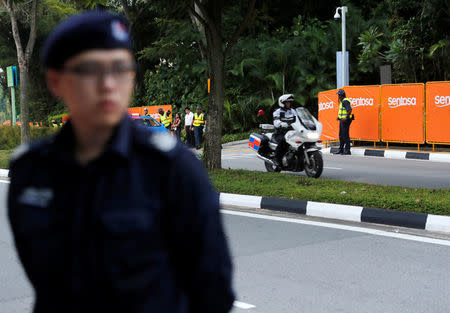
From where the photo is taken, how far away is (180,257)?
163cm

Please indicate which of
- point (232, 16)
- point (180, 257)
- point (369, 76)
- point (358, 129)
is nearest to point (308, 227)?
point (180, 257)

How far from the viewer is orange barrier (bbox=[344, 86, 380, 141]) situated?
Answer: 59.3 ft

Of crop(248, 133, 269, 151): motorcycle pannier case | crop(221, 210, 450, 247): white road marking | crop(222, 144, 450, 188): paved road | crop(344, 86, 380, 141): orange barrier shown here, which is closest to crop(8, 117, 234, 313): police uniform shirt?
crop(221, 210, 450, 247): white road marking

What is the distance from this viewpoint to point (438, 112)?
53.7ft

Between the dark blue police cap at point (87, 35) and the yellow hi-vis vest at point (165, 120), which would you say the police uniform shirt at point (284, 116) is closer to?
the dark blue police cap at point (87, 35)

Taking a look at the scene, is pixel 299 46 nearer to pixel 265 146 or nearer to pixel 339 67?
pixel 339 67

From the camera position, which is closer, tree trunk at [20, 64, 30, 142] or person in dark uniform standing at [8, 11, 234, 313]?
person in dark uniform standing at [8, 11, 234, 313]

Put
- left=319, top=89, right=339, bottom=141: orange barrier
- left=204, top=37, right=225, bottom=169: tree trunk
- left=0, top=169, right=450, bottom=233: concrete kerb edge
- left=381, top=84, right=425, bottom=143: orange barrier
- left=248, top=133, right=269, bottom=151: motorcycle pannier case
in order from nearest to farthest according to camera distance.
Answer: left=0, top=169, right=450, bottom=233: concrete kerb edge
left=204, top=37, right=225, bottom=169: tree trunk
left=248, top=133, right=269, bottom=151: motorcycle pannier case
left=381, top=84, right=425, bottom=143: orange barrier
left=319, top=89, right=339, bottom=141: orange barrier

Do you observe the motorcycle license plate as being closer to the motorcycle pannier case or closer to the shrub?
the motorcycle pannier case

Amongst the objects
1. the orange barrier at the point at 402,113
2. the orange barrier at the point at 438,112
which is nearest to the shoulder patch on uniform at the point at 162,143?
the orange barrier at the point at 438,112

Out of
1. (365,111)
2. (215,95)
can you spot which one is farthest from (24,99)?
(365,111)

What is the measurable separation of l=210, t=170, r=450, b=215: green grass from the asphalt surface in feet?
2.15

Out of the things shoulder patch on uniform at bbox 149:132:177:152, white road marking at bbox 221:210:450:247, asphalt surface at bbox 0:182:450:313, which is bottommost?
white road marking at bbox 221:210:450:247

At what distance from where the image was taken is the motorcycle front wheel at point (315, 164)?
38.2ft
